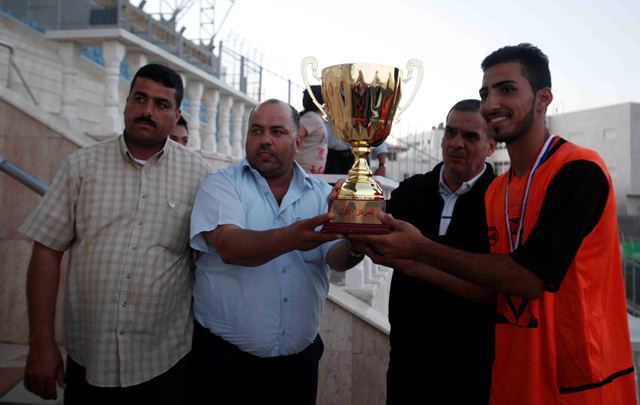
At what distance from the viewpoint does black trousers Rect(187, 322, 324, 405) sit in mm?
2176

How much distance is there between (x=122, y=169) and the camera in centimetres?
217

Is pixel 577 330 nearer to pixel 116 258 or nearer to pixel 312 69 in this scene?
pixel 312 69

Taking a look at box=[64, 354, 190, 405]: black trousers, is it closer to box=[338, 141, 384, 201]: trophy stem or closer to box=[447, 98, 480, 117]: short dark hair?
box=[338, 141, 384, 201]: trophy stem

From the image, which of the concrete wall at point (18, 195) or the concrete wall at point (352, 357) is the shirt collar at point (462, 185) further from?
the concrete wall at point (18, 195)

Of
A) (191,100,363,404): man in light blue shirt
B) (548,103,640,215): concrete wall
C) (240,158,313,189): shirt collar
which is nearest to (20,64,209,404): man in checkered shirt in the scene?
(191,100,363,404): man in light blue shirt

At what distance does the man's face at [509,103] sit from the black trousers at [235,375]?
1.31 m

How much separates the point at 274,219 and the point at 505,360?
3.56ft

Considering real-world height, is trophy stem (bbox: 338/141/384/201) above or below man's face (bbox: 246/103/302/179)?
below

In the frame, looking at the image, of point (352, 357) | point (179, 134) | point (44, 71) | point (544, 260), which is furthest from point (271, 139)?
point (44, 71)

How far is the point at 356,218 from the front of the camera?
1.93m

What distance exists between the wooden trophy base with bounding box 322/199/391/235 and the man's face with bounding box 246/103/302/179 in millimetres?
412

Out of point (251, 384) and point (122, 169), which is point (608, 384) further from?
point (122, 169)

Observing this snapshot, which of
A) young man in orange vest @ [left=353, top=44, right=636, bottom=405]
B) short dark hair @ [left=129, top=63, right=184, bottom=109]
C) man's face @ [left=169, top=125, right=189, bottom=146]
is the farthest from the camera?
man's face @ [left=169, top=125, right=189, bottom=146]

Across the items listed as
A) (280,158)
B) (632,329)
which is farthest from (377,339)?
(280,158)
